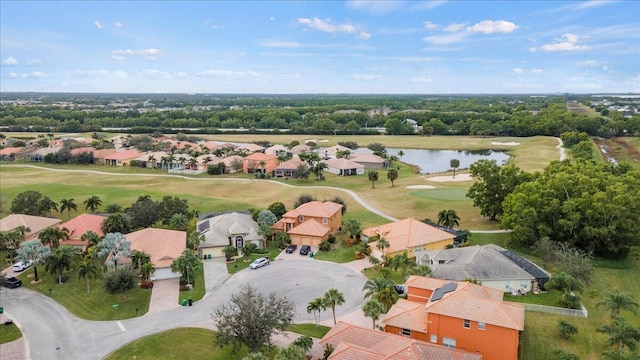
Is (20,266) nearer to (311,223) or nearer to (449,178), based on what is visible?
(311,223)

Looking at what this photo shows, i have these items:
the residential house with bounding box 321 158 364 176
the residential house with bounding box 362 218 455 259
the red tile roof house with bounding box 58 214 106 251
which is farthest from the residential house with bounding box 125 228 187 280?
the residential house with bounding box 321 158 364 176

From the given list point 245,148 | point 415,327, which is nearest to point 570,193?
point 415,327

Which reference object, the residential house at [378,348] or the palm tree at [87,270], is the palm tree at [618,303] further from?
the palm tree at [87,270]

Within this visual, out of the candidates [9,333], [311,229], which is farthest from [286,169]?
[9,333]

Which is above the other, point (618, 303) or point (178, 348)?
point (618, 303)

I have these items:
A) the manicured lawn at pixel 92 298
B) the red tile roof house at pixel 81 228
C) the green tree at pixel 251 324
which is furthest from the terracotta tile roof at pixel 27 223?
the green tree at pixel 251 324

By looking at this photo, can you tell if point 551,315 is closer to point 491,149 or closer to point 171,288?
point 171,288

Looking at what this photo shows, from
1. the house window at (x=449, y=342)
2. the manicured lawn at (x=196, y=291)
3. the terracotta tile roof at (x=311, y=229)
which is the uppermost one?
the terracotta tile roof at (x=311, y=229)
